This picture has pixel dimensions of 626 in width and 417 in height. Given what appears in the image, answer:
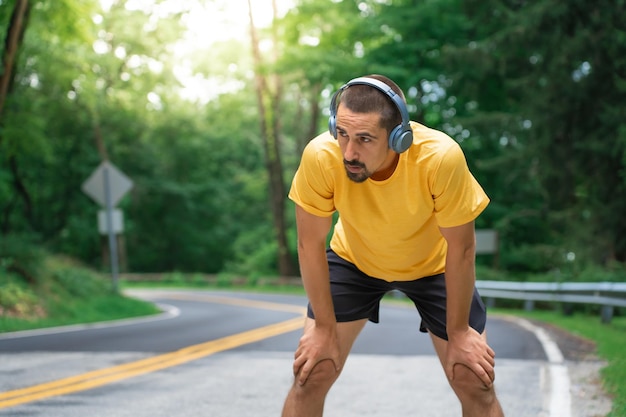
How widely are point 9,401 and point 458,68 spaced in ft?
73.1

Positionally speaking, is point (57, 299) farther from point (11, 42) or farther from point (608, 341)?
point (608, 341)

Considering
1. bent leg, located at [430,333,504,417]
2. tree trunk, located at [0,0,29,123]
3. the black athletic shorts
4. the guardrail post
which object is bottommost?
the guardrail post

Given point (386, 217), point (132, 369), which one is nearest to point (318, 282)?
point (386, 217)

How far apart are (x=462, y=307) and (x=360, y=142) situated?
0.84 meters

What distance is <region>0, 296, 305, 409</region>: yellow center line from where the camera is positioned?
21.0 ft

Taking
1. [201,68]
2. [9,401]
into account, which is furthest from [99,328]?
[201,68]

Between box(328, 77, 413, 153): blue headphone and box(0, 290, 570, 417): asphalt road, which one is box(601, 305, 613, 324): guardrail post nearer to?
box(0, 290, 570, 417): asphalt road

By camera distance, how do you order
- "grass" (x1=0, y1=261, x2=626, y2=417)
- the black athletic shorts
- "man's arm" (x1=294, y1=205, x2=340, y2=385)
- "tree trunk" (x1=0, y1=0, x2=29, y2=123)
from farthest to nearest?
"tree trunk" (x1=0, y1=0, x2=29, y2=123) < "grass" (x1=0, y1=261, x2=626, y2=417) < the black athletic shorts < "man's arm" (x1=294, y1=205, x2=340, y2=385)

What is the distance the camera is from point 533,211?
27406 mm

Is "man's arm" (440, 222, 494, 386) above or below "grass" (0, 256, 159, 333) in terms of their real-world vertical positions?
above

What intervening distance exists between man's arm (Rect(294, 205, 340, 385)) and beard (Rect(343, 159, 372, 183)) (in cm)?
27

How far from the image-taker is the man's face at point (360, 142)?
333 cm

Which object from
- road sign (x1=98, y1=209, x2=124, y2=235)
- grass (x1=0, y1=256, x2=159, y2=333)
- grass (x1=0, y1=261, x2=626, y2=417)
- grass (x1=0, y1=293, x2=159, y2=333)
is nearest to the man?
grass (x1=0, y1=261, x2=626, y2=417)

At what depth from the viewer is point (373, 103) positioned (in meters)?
3.36
